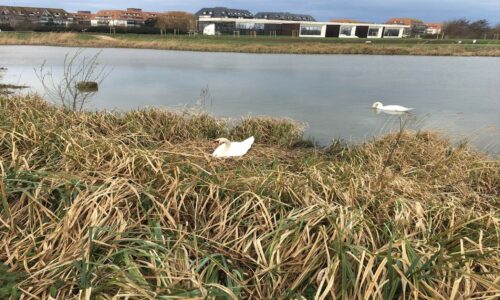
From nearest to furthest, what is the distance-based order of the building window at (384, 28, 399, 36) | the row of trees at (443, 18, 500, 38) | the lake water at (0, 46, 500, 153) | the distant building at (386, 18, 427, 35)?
the lake water at (0, 46, 500, 153), the row of trees at (443, 18, 500, 38), the building window at (384, 28, 399, 36), the distant building at (386, 18, 427, 35)

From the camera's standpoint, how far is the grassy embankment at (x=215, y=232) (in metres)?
1.69

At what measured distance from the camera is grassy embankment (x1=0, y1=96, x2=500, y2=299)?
5.53 ft

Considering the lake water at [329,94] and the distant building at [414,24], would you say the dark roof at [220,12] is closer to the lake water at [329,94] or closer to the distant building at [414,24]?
the distant building at [414,24]

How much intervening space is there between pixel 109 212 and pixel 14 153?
3.72ft

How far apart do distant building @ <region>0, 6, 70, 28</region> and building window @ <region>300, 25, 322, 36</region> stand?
129ft

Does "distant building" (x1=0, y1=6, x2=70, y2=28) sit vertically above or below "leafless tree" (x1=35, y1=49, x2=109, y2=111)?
below

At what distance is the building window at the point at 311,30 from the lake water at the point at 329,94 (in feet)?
147

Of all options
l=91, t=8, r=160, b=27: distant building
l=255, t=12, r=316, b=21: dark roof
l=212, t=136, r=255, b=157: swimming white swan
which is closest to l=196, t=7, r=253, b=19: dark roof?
l=255, t=12, r=316, b=21: dark roof

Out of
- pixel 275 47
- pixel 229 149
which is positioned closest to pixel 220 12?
pixel 275 47

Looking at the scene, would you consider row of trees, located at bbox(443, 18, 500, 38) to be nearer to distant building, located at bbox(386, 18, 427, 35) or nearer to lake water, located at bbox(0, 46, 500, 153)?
distant building, located at bbox(386, 18, 427, 35)

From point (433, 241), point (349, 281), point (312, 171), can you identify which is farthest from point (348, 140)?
point (349, 281)

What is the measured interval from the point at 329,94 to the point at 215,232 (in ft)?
30.5

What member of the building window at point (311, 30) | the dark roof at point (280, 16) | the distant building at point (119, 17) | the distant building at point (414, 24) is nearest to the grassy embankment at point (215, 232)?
the building window at point (311, 30)

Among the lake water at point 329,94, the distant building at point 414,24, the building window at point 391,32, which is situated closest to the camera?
the lake water at point 329,94
